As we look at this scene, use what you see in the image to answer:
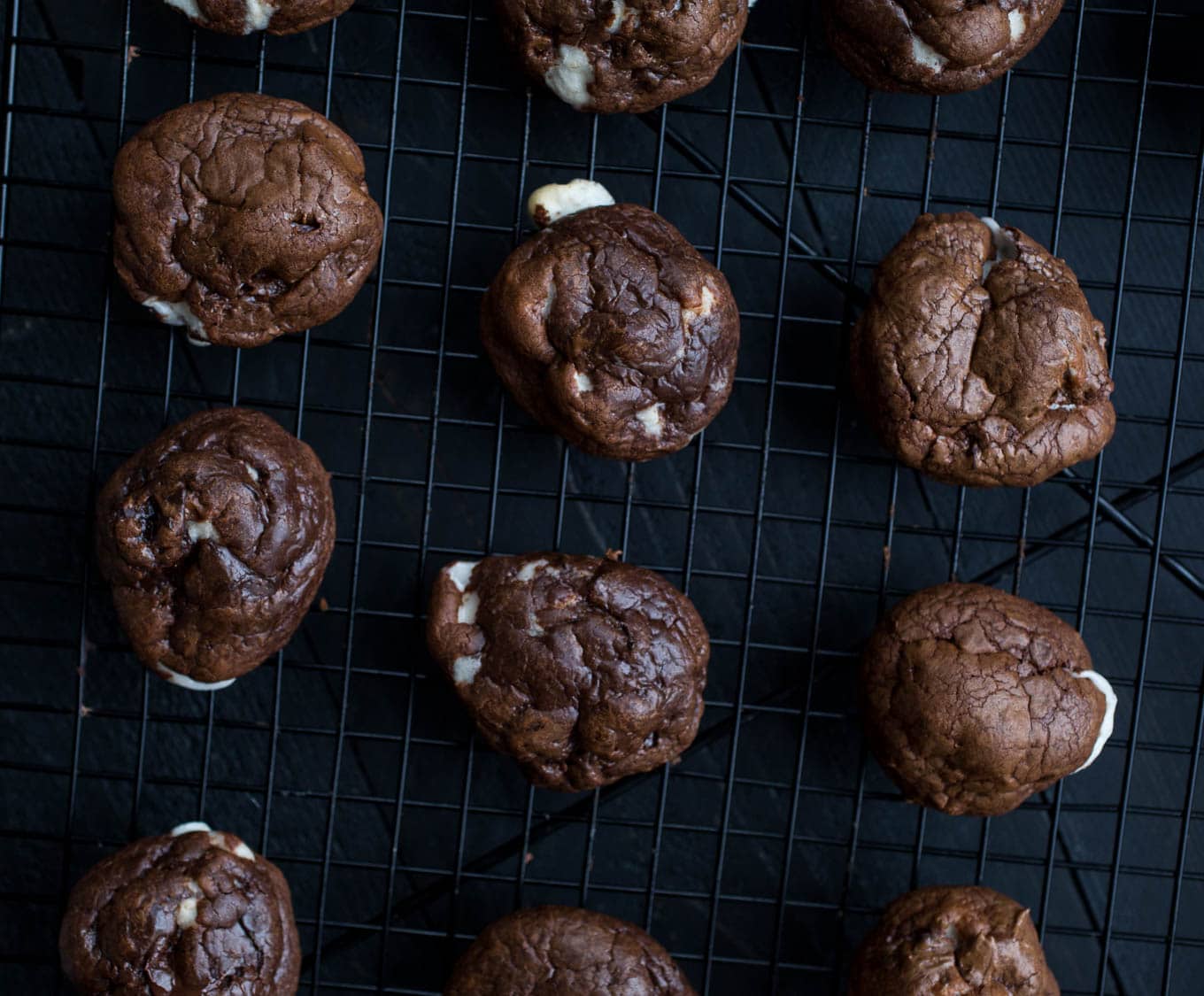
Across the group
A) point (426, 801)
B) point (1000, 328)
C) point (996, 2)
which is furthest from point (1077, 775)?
point (996, 2)

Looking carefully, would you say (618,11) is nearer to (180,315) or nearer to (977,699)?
(180,315)

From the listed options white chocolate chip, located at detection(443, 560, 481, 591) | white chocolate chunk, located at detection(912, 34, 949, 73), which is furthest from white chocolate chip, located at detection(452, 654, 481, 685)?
white chocolate chunk, located at detection(912, 34, 949, 73)

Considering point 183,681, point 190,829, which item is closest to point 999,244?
point 183,681

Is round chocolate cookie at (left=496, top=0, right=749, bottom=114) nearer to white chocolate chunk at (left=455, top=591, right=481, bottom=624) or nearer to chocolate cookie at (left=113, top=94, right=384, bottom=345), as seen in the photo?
chocolate cookie at (left=113, top=94, right=384, bottom=345)

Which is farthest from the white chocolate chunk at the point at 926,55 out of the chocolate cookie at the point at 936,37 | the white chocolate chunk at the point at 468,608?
the white chocolate chunk at the point at 468,608

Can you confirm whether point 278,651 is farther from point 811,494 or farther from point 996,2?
point 996,2

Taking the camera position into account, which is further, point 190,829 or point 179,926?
point 190,829
